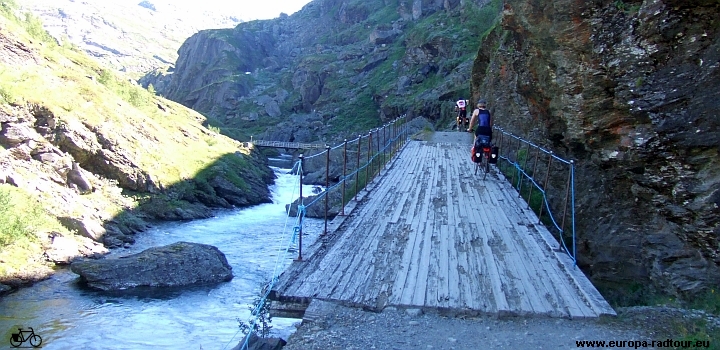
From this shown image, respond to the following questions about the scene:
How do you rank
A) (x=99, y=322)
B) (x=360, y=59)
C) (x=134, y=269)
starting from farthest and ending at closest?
(x=360, y=59)
(x=134, y=269)
(x=99, y=322)

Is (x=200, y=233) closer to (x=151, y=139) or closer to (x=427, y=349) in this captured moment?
(x=151, y=139)

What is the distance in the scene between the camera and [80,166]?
25.1 metres

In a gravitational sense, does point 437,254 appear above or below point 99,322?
above

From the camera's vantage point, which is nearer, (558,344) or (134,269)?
Answer: (558,344)

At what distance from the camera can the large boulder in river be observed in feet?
48.8

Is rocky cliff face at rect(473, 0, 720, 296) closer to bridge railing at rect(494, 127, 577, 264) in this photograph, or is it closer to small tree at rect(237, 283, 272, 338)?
bridge railing at rect(494, 127, 577, 264)

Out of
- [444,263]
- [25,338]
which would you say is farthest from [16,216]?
[444,263]

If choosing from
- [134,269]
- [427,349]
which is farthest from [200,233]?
[427,349]

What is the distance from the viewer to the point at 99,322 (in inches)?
492

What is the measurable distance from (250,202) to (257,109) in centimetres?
6409

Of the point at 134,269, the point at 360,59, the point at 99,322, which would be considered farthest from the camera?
the point at 360,59

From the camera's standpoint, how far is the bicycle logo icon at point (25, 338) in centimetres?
1112

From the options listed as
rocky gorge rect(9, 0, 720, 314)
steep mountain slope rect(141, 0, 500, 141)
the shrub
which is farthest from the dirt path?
steep mountain slope rect(141, 0, 500, 141)

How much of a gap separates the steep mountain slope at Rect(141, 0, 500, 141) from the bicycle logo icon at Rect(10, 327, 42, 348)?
3560cm
